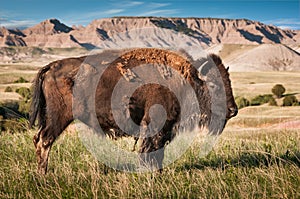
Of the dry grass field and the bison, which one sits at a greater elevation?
the bison

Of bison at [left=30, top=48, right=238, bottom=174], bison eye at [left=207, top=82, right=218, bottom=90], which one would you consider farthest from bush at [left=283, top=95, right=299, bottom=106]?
bison at [left=30, top=48, right=238, bottom=174]

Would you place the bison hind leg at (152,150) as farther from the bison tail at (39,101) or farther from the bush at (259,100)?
the bush at (259,100)

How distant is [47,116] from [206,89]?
9.68ft

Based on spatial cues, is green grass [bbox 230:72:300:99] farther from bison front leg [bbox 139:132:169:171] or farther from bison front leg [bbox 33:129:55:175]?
bison front leg [bbox 33:129:55:175]

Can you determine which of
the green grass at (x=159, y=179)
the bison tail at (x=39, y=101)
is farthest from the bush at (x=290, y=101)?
the bison tail at (x=39, y=101)

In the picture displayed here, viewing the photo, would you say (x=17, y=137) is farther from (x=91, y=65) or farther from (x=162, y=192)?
(x=162, y=192)

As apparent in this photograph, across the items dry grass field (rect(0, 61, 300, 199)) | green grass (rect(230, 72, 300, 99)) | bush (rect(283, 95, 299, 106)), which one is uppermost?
dry grass field (rect(0, 61, 300, 199))

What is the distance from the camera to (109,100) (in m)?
6.40

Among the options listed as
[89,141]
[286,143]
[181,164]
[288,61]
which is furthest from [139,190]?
[288,61]

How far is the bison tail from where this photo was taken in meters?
6.45

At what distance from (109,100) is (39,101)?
123 centimetres

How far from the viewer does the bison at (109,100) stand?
6.34m

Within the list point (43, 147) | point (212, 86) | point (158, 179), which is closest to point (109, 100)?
point (43, 147)

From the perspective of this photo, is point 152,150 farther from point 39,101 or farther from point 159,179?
point 39,101
